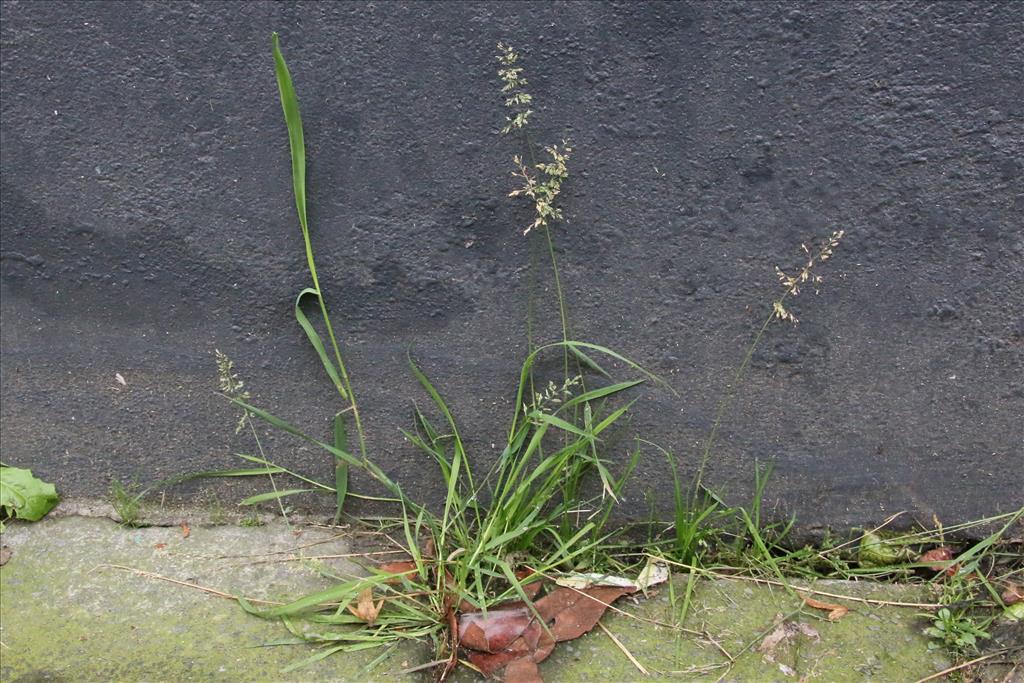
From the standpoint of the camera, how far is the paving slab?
156 centimetres

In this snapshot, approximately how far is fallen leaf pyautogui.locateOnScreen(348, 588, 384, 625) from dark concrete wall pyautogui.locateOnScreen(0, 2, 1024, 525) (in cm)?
29

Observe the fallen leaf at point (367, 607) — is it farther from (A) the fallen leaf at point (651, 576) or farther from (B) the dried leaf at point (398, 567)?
(A) the fallen leaf at point (651, 576)

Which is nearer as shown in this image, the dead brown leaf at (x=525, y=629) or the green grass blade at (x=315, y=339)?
the dead brown leaf at (x=525, y=629)

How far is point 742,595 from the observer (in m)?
1.71

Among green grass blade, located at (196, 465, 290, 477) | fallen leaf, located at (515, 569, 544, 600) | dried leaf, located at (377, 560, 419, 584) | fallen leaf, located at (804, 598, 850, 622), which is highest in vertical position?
green grass blade, located at (196, 465, 290, 477)

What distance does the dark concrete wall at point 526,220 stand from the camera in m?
1.55

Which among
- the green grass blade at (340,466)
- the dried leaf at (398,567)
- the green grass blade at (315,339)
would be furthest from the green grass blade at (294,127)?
the dried leaf at (398,567)

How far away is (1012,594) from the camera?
167 centimetres

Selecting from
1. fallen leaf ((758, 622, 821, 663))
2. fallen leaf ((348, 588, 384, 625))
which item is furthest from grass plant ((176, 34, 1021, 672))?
fallen leaf ((758, 622, 821, 663))

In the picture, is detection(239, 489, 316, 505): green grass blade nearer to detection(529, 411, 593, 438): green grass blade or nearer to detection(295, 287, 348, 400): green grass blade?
detection(295, 287, 348, 400): green grass blade

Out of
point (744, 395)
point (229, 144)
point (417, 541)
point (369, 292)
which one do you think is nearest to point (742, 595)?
point (744, 395)

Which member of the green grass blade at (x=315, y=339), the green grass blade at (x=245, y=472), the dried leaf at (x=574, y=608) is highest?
the green grass blade at (x=315, y=339)

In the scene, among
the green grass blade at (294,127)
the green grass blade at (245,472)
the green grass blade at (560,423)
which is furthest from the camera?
the green grass blade at (245,472)

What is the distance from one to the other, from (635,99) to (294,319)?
87 centimetres
